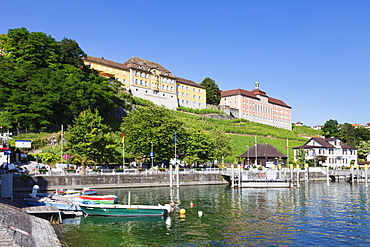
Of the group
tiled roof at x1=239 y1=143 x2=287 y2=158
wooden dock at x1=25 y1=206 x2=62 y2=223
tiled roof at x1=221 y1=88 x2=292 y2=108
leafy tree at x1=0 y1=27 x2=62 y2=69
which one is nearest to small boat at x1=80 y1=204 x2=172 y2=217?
wooden dock at x1=25 y1=206 x2=62 y2=223

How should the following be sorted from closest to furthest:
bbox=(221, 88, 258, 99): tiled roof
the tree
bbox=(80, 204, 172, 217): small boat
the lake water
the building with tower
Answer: the lake water, bbox=(80, 204, 172, 217): small boat, the building with tower, bbox=(221, 88, 258, 99): tiled roof, the tree

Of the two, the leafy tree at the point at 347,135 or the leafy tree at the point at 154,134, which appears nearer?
the leafy tree at the point at 154,134

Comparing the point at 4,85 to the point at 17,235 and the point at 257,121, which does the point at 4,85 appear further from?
the point at 257,121

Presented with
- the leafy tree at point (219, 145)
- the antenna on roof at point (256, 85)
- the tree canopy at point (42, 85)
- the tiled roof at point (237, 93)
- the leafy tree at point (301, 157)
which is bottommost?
the leafy tree at point (301, 157)

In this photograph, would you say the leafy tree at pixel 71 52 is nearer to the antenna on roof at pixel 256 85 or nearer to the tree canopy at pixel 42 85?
the tree canopy at pixel 42 85

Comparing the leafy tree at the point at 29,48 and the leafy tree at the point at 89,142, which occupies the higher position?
the leafy tree at the point at 29,48

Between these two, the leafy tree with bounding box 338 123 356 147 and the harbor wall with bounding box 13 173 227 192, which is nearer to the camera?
the harbor wall with bounding box 13 173 227 192

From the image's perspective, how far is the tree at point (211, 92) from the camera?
16611 cm

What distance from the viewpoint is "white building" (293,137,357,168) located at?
101 meters

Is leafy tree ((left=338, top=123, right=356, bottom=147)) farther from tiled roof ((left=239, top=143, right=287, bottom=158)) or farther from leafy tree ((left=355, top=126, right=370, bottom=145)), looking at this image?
tiled roof ((left=239, top=143, right=287, bottom=158))

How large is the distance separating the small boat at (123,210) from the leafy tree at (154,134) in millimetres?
36799

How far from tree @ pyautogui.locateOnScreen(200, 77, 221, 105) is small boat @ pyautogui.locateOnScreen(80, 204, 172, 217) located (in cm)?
13453

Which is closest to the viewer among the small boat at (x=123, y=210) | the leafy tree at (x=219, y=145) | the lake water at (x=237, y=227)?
the lake water at (x=237, y=227)

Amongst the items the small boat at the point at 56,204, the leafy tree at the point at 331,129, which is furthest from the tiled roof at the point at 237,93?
the small boat at the point at 56,204
